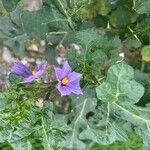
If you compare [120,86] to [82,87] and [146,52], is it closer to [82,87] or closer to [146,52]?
[82,87]

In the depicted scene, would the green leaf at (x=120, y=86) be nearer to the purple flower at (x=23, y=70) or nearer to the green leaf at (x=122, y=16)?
the purple flower at (x=23, y=70)

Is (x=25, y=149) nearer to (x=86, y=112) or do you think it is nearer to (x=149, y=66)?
(x=86, y=112)

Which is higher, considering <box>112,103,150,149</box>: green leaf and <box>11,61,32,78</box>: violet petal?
<box>11,61,32,78</box>: violet petal

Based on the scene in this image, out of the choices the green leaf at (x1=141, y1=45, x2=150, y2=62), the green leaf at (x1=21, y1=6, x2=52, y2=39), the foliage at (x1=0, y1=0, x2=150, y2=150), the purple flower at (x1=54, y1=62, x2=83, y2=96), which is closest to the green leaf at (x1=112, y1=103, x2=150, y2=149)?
the foliage at (x1=0, y1=0, x2=150, y2=150)

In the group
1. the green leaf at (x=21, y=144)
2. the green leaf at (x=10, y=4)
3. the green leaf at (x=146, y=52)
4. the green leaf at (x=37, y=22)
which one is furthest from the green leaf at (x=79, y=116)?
the green leaf at (x=146, y=52)

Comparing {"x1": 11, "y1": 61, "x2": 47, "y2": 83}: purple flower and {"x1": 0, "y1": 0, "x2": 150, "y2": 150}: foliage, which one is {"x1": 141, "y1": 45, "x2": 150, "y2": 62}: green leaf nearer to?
{"x1": 0, "y1": 0, "x2": 150, "y2": 150}: foliage

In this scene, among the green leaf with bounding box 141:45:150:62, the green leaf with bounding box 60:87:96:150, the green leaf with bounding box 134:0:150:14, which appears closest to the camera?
the green leaf with bounding box 60:87:96:150

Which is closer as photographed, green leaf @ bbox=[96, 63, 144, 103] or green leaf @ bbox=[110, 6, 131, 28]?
green leaf @ bbox=[96, 63, 144, 103]

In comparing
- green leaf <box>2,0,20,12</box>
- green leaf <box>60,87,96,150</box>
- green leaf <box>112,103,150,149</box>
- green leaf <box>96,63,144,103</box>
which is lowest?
green leaf <box>60,87,96,150</box>

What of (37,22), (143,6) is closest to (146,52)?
(143,6)
